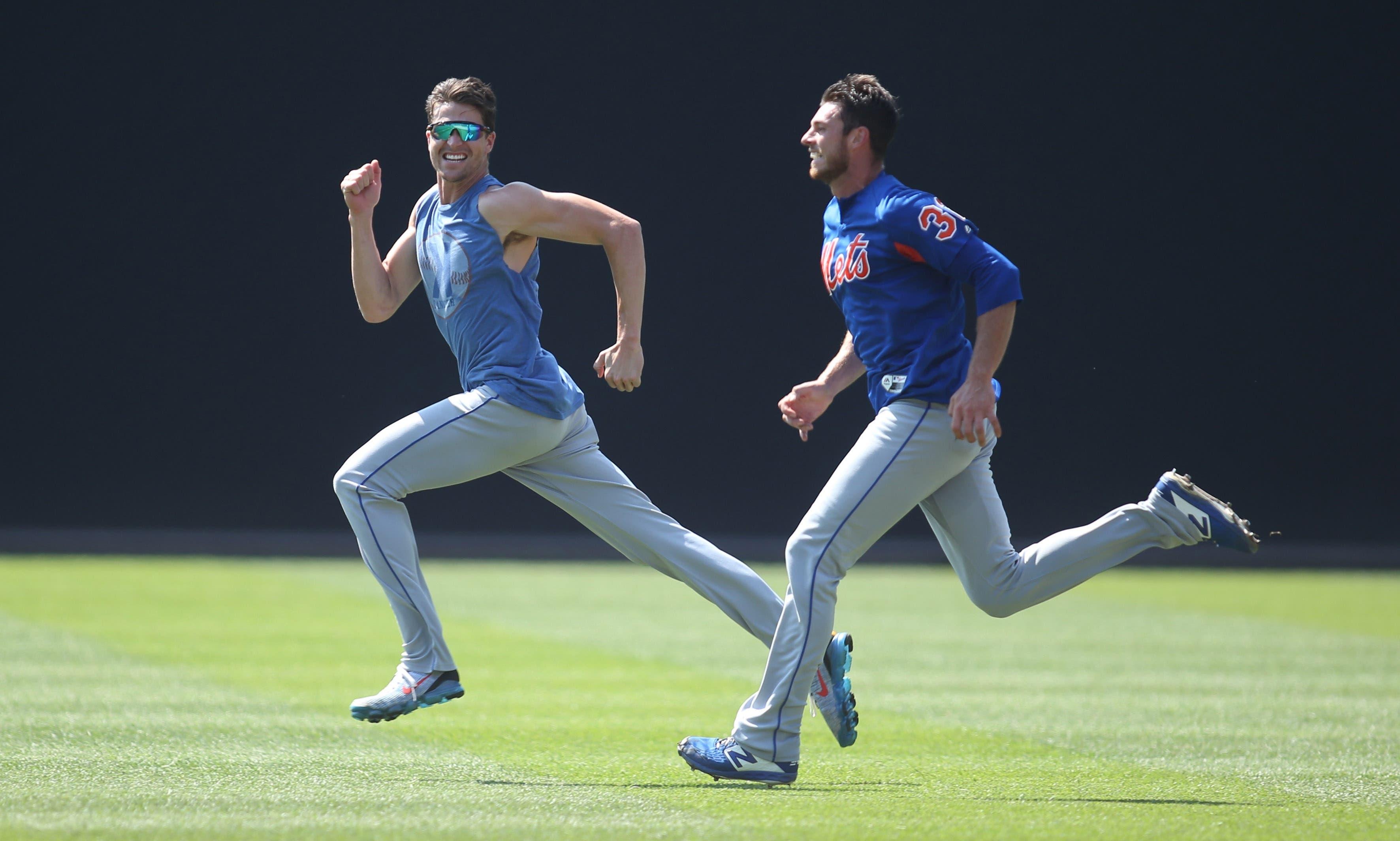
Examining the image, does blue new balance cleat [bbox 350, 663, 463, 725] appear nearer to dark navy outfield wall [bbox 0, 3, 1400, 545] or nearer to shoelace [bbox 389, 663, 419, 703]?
shoelace [bbox 389, 663, 419, 703]

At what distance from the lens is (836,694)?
515 centimetres

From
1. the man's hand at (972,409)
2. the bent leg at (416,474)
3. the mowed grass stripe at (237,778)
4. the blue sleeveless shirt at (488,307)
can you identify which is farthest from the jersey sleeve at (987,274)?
the mowed grass stripe at (237,778)

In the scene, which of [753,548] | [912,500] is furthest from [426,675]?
[753,548]

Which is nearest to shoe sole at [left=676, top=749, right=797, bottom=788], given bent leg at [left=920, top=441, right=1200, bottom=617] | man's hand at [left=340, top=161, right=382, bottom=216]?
bent leg at [left=920, top=441, right=1200, bottom=617]

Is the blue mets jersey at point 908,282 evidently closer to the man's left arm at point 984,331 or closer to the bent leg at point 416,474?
the man's left arm at point 984,331

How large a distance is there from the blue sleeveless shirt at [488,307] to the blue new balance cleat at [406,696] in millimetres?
993

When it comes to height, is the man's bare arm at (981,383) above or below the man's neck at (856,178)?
below

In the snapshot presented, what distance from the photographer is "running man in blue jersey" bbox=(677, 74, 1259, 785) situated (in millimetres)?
4809

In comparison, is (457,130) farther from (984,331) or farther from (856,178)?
(984,331)

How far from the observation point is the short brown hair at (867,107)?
16.5 ft

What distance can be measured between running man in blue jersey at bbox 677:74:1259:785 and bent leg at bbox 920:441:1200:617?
1 cm

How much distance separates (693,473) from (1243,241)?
24.1ft

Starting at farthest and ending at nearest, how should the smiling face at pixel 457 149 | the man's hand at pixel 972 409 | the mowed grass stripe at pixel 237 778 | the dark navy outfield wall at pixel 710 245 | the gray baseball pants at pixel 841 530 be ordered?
1. the dark navy outfield wall at pixel 710 245
2. the smiling face at pixel 457 149
3. the gray baseball pants at pixel 841 530
4. the man's hand at pixel 972 409
5. the mowed grass stripe at pixel 237 778

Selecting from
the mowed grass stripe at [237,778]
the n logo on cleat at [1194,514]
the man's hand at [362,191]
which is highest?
the man's hand at [362,191]
